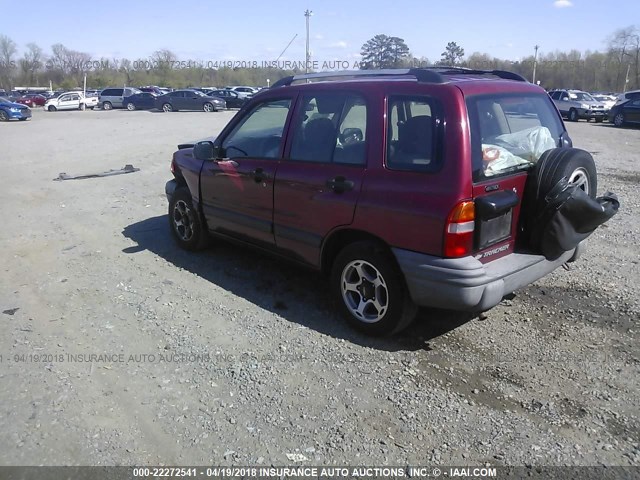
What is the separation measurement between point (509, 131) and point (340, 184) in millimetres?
1359

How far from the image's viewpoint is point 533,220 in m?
3.91

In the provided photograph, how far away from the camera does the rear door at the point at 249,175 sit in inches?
188

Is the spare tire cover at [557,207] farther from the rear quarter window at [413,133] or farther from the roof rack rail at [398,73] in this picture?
the roof rack rail at [398,73]

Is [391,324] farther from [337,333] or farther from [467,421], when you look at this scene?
[467,421]

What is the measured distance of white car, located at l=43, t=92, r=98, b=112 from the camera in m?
43.5

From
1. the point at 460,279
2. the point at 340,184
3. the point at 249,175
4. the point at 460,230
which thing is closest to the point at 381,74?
the point at 340,184

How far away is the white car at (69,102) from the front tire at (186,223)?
142 feet

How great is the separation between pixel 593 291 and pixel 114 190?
7.86m

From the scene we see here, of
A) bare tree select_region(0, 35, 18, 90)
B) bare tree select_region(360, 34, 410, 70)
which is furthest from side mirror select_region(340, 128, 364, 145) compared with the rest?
bare tree select_region(0, 35, 18, 90)

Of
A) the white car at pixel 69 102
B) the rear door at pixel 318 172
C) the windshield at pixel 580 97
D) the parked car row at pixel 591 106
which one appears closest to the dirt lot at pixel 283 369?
the rear door at pixel 318 172

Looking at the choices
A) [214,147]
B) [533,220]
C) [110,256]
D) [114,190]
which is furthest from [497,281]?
[114,190]

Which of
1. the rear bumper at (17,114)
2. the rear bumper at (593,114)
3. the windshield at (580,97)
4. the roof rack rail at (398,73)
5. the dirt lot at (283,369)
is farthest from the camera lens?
the rear bumper at (17,114)

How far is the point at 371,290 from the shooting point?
4070 mm

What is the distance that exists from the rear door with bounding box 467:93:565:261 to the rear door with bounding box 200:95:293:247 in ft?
5.79
